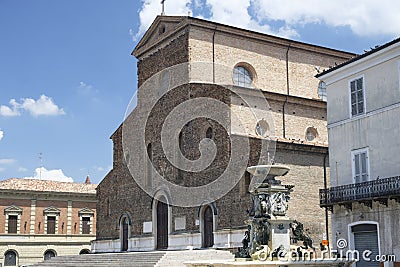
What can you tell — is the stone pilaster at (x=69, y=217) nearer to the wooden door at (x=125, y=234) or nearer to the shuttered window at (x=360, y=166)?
the wooden door at (x=125, y=234)

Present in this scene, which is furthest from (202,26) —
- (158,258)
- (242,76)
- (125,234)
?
(158,258)

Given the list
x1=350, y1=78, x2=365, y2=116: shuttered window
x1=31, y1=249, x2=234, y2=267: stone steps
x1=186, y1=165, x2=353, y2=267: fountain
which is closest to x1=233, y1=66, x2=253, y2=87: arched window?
x1=31, y1=249, x2=234, y2=267: stone steps

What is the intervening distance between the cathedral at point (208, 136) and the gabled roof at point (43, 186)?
26.6 ft

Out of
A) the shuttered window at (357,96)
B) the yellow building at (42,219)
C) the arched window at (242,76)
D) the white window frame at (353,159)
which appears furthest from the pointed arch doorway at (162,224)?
the yellow building at (42,219)

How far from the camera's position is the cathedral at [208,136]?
2712cm

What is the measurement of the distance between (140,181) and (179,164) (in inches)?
161

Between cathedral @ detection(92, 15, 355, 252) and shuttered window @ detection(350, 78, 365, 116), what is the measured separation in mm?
4817

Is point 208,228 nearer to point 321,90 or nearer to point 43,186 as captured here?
point 321,90

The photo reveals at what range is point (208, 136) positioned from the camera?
3039 cm

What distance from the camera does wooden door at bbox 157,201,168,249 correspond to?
108 ft

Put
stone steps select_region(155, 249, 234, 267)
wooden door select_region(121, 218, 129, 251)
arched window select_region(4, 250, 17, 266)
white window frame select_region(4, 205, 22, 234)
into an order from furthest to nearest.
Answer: white window frame select_region(4, 205, 22, 234)
arched window select_region(4, 250, 17, 266)
wooden door select_region(121, 218, 129, 251)
stone steps select_region(155, 249, 234, 267)

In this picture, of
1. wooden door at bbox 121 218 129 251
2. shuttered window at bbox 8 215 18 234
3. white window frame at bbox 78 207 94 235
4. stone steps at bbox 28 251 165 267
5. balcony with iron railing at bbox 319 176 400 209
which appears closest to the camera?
balcony with iron railing at bbox 319 176 400 209

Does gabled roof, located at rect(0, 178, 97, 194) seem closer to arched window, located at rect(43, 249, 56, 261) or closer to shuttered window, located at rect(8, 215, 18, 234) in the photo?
shuttered window, located at rect(8, 215, 18, 234)

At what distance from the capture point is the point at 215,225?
1119 inches
